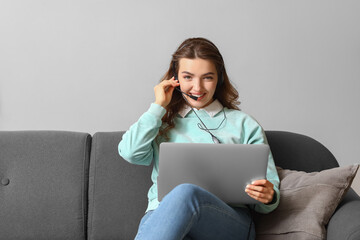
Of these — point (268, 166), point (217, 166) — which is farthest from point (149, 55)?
point (217, 166)

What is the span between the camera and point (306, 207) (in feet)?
5.53

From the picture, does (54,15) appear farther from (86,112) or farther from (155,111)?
(155,111)

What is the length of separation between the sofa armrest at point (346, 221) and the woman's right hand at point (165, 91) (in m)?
0.71

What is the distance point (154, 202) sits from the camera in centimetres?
181

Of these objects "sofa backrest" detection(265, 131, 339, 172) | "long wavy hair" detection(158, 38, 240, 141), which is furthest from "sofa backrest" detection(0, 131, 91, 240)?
"sofa backrest" detection(265, 131, 339, 172)

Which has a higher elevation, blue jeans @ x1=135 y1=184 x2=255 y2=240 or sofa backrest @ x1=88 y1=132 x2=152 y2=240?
blue jeans @ x1=135 y1=184 x2=255 y2=240

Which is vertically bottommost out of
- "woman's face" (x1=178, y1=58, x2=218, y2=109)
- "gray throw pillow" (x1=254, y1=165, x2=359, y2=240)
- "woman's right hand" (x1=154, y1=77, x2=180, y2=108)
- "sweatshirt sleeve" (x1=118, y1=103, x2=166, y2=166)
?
Answer: "gray throw pillow" (x1=254, y1=165, x2=359, y2=240)

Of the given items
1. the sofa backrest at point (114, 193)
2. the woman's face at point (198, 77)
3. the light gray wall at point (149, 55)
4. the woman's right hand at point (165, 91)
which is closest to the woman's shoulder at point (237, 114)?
the woman's face at point (198, 77)

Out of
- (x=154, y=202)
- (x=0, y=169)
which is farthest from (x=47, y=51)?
(x=154, y=202)

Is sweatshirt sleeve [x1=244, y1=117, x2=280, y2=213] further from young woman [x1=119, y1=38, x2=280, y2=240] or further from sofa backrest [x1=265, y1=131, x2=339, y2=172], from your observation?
sofa backrest [x1=265, y1=131, x2=339, y2=172]

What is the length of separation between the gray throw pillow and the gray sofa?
0.32 metres

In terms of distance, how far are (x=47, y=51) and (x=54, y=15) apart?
20 cm

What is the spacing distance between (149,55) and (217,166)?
1355 millimetres

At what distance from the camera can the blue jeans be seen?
142cm
